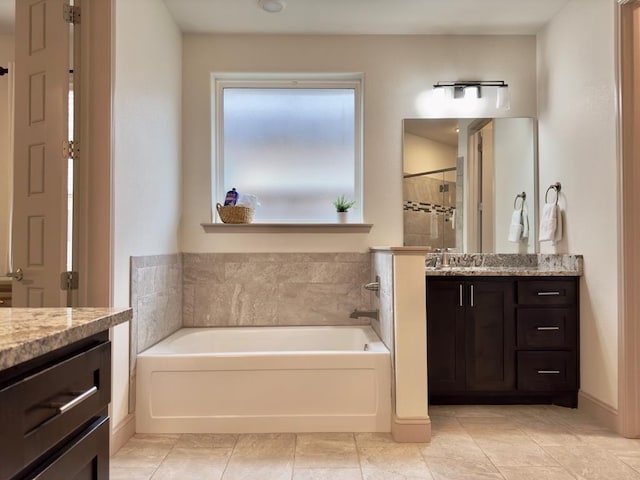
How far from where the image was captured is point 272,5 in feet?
9.39

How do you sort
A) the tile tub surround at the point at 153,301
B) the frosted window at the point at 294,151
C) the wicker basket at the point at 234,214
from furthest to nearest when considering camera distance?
the frosted window at the point at 294,151
the wicker basket at the point at 234,214
the tile tub surround at the point at 153,301

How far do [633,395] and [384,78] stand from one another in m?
2.57

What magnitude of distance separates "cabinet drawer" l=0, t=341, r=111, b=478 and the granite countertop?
47 mm

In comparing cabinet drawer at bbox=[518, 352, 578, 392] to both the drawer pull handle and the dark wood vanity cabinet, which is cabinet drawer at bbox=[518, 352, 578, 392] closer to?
the dark wood vanity cabinet

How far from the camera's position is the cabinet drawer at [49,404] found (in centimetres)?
67

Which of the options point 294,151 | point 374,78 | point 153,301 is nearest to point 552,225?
point 374,78

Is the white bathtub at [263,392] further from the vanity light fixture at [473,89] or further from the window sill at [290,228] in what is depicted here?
the vanity light fixture at [473,89]

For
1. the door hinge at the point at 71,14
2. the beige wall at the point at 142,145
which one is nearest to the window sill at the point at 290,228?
the beige wall at the point at 142,145

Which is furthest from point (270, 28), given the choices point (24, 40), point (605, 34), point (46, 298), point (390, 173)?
point (46, 298)

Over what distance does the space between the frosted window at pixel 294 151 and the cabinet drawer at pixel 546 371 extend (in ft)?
5.49

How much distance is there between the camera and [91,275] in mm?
2137

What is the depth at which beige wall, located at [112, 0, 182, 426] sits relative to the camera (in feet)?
7.35

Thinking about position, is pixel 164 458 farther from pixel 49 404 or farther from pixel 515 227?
pixel 515 227

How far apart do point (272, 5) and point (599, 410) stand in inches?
127
